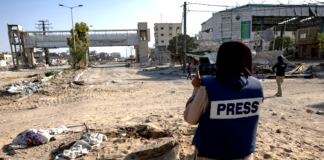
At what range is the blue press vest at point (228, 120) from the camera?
1.32 m

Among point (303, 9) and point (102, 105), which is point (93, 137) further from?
point (303, 9)

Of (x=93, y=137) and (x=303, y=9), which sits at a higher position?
(x=303, y=9)

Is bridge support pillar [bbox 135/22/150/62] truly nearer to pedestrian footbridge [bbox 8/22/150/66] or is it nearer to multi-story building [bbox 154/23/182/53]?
pedestrian footbridge [bbox 8/22/150/66]

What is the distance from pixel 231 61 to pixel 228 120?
0.43m

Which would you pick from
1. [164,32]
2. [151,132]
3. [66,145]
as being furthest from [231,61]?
[164,32]

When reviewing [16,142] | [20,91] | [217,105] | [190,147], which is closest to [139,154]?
[190,147]

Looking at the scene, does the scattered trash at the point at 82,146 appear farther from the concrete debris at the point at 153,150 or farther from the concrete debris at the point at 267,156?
the concrete debris at the point at 267,156

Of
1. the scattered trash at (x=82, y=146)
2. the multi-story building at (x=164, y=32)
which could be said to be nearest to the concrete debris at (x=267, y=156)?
the scattered trash at (x=82, y=146)

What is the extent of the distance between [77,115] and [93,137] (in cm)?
333

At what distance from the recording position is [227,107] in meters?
1.33

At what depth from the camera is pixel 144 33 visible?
43781mm

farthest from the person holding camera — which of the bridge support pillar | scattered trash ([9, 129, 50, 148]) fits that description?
the bridge support pillar

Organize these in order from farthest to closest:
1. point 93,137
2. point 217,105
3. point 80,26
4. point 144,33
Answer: point 144,33 < point 80,26 < point 93,137 < point 217,105

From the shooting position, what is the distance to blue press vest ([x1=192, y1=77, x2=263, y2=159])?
4.33 feet
